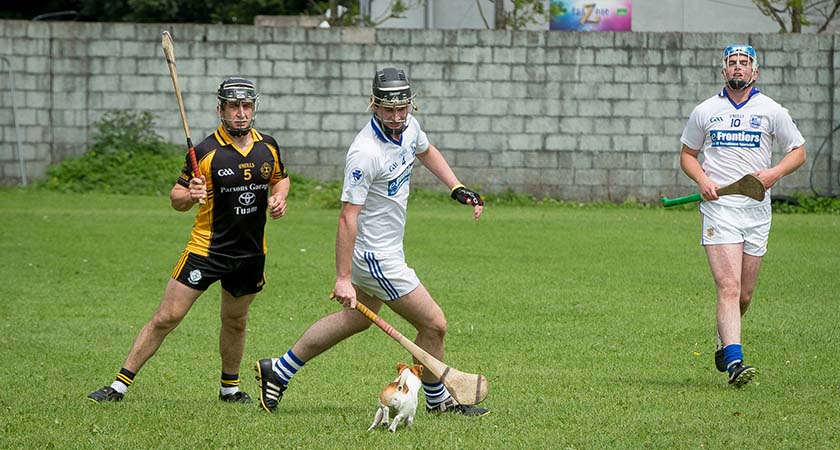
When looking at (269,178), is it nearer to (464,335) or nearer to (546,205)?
(464,335)

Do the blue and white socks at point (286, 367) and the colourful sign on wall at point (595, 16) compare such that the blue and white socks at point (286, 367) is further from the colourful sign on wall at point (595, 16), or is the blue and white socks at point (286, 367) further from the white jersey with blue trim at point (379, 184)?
the colourful sign on wall at point (595, 16)

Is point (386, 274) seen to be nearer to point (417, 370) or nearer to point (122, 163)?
point (417, 370)

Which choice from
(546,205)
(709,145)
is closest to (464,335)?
(709,145)

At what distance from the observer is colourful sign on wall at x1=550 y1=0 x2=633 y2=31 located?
32.9 meters

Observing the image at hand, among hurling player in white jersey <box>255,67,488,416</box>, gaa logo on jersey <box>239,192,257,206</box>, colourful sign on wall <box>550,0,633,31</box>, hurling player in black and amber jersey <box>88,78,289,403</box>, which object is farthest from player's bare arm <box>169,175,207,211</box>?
colourful sign on wall <box>550,0,633,31</box>

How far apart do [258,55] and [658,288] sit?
10.8m

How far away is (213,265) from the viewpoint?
24.8 ft

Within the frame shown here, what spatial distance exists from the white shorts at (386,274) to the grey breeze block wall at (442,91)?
14.6 m

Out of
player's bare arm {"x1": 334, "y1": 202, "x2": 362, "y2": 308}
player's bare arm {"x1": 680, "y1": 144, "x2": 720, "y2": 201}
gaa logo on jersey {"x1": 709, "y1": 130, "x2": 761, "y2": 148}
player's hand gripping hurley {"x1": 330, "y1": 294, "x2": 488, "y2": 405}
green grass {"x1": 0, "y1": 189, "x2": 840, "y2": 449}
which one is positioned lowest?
green grass {"x1": 0, "y1": 189, "x2": 840, "y2": 449}

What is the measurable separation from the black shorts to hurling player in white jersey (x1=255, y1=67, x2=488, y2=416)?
54 cm

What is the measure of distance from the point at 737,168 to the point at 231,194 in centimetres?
324

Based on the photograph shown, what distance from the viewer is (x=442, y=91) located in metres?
21.7

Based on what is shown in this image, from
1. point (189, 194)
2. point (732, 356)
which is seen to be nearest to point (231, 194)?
point (189, 194)

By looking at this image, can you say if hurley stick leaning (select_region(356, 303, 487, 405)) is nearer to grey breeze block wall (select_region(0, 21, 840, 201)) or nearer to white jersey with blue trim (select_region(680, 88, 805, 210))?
white jersey with blue trim (select_region(680, 88, 805, 210))
